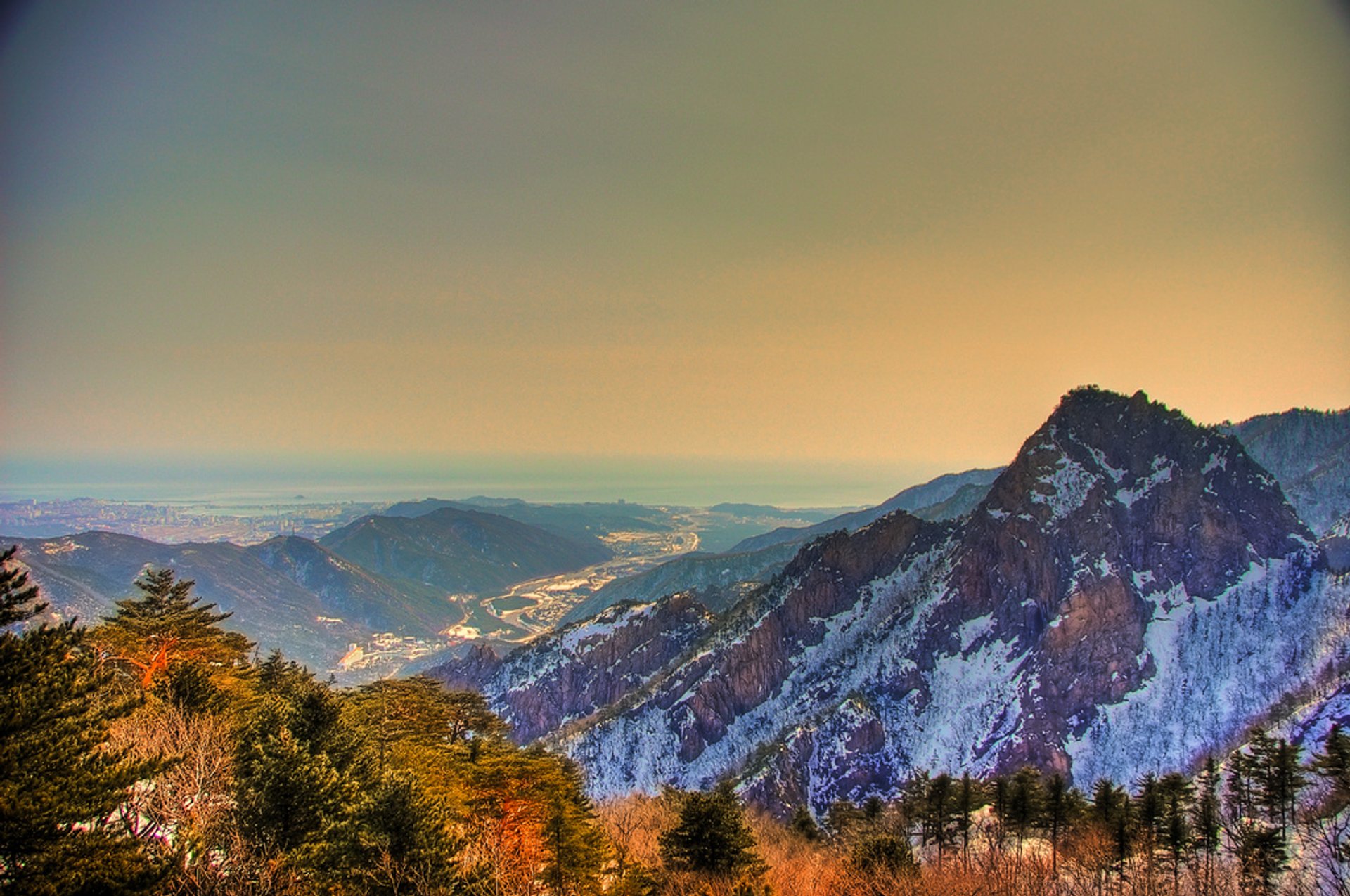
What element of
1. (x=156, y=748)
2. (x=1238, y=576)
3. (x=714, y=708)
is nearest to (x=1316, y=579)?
(x=1238, y=576)

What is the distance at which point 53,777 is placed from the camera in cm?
1695

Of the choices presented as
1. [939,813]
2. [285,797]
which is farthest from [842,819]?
[285,797]

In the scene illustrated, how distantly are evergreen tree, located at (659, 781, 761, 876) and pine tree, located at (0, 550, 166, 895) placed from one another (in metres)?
30.8

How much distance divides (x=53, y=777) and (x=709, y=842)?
114ft

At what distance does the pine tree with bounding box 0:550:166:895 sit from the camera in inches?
631

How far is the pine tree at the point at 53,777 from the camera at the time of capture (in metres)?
16.0

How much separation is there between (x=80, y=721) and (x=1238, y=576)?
258972 mm

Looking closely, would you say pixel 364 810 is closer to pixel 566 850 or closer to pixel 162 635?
pixel 566 850

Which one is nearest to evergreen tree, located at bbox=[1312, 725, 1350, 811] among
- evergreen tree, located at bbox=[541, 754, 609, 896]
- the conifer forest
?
the conifer forest

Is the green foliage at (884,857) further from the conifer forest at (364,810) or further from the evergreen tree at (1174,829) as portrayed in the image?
the evergreen tree at (1174,829)

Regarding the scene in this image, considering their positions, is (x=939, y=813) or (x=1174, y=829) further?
(x=939, y=813)

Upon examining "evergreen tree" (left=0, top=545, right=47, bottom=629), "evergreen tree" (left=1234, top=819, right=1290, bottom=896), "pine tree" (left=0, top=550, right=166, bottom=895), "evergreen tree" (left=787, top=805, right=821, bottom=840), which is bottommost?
"evergreen tree" (left=787, top=805, right=821, bottom=840)

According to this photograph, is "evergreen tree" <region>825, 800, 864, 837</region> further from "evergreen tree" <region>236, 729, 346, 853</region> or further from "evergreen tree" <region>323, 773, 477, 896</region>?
"evergreen tree" <region>236, 729, 346, 853</region>

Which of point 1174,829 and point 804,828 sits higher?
point 1174,829
